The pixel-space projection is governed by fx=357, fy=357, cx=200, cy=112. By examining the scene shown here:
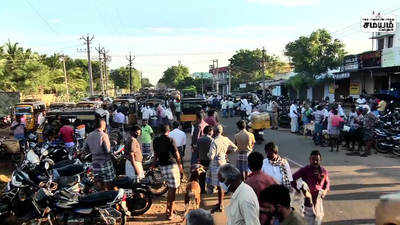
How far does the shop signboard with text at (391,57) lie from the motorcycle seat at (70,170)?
21.3 metres

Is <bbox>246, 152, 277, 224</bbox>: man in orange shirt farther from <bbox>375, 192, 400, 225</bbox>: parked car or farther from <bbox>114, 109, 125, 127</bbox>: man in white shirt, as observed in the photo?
<bbox>114, 109, 125, 127</bbox>: man in white shirt

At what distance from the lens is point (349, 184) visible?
8719 millimetres

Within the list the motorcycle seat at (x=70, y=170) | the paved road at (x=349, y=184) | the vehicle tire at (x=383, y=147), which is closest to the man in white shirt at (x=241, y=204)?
the paved road at (x=349, y=184)

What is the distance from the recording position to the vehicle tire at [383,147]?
1288cm

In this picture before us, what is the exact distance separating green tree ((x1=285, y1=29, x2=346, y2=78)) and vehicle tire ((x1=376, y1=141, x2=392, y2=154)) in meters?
18.4

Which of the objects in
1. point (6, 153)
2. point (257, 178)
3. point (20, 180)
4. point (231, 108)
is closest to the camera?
point (257, 178)

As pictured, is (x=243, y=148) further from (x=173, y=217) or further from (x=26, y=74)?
(x=26, y=74)

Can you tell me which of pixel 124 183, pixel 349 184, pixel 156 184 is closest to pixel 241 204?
pixel 124 183

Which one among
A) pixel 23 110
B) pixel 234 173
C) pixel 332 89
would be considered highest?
pixel 332 89

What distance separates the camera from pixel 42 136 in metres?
11.7

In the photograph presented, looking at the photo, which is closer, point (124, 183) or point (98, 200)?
point (98, 200)

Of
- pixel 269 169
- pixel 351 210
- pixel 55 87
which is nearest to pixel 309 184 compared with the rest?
pixel 269 169

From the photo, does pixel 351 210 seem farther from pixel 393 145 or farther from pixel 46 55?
pixel 46 55

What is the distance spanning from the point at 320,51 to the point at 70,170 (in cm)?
2715
